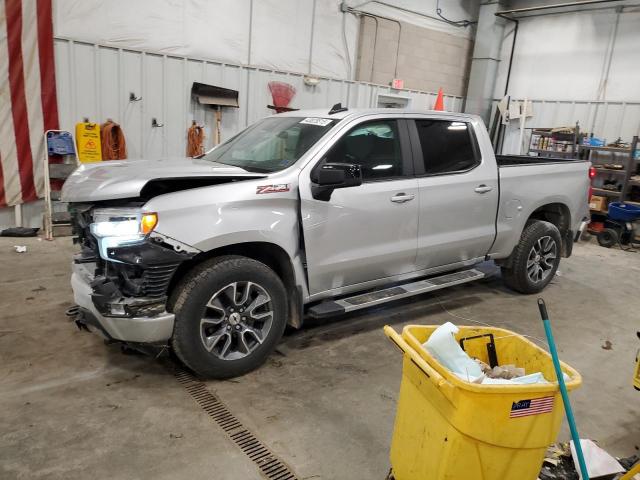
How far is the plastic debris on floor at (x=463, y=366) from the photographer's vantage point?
1885 mm

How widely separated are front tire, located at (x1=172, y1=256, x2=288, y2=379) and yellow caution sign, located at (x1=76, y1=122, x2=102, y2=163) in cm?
496

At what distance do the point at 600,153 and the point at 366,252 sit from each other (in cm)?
859

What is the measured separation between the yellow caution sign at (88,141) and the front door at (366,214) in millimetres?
4903

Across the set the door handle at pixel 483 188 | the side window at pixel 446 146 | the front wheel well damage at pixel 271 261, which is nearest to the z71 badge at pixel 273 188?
the front wheel well damage at pixel 271 261

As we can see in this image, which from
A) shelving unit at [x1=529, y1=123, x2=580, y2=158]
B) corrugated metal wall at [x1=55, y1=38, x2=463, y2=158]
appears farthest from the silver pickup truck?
shelving unit at [x1=529, y1=123, x2=580, y2=158]

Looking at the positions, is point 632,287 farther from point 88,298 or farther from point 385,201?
point 88,298

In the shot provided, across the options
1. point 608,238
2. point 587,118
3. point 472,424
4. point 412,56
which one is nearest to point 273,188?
point 472,424

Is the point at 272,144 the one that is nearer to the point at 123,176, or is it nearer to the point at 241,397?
the point at 123,176

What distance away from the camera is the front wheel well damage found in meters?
3.10

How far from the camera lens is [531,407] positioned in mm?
1783

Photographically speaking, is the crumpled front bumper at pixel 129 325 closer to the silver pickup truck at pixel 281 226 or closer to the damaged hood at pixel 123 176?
the silver pickup truck at pixel 281 226

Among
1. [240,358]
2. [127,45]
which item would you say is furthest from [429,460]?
[127,45]

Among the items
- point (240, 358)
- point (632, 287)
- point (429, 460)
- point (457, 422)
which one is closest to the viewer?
point (457, 422)

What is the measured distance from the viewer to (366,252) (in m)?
3.74
